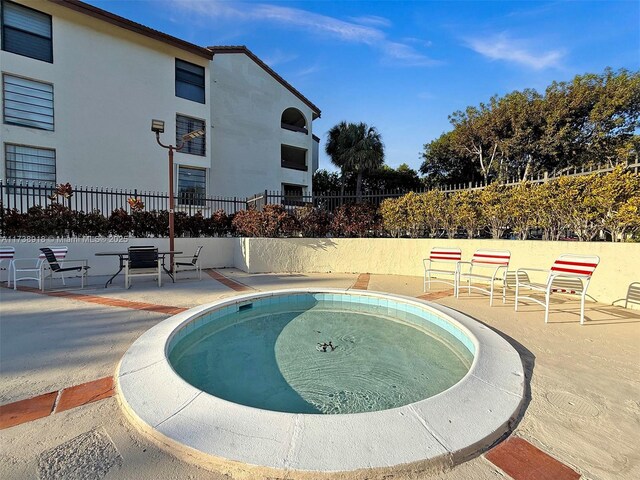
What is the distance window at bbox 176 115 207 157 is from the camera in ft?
45.7

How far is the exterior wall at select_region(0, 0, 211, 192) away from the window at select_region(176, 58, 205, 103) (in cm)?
33

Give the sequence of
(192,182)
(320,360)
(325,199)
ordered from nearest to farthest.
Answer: (320,360)
(325,199)
(192,182)

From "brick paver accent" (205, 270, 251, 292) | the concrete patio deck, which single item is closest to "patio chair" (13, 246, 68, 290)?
the concrete patio deck

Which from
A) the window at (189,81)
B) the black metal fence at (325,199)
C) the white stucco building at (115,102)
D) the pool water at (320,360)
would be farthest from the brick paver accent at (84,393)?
the window at (189,81)

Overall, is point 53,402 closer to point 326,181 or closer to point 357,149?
point 357,149

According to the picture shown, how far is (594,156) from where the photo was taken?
62.9ft

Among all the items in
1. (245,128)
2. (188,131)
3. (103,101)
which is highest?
(245,128)

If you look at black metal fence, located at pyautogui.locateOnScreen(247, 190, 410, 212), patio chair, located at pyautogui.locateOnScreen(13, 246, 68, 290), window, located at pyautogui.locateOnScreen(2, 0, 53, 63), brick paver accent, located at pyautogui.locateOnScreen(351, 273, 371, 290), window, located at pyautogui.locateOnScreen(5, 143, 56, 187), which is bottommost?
brick paver accent, located at pyautogui.locateOnScreen(351, 273, 371, 290)

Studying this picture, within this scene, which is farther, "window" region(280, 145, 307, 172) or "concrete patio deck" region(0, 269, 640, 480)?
"window" region(280, 145, 307, 172)

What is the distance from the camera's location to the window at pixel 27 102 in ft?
33.7

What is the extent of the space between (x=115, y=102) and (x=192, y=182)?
429 cm

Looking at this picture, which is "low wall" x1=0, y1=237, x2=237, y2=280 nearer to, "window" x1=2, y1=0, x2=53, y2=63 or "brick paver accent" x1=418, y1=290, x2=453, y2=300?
"brick paver accent" x1=418, y1=290, x2=453, y2=300

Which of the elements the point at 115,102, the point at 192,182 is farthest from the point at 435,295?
the point at 115,102

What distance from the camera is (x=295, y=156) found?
21844 millimetres
